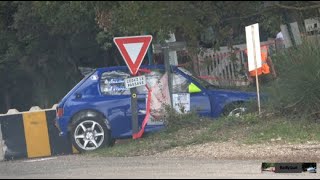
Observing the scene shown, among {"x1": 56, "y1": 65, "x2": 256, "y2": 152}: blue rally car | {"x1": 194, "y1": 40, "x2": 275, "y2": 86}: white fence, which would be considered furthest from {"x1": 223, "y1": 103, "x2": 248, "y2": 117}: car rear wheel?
{"x1": 194, "y1": 40, "x2": 275, "y2": 86}: white fence

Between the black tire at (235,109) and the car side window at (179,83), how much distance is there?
918mm

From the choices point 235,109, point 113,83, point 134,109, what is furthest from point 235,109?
point 113,83

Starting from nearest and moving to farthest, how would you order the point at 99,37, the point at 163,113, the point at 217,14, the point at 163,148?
1. the point at 217,14
2. the point at 163,148
3. the point at 163,113
4. the point at 99,37

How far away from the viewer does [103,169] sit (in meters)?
8.67

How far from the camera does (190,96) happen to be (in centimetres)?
1181

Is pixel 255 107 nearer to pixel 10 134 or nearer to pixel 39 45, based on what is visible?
pixel 10 134

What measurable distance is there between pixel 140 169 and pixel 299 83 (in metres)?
4.14

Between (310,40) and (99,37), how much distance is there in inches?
237

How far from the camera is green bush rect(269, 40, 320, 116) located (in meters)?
11.0

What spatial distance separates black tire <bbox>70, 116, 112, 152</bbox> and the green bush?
3.54 metres

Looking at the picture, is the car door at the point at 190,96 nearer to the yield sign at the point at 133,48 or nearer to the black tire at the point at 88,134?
the yield sign at the point at 133,48

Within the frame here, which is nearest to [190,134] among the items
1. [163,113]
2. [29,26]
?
[163,113]

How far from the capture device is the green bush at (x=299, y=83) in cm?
1098

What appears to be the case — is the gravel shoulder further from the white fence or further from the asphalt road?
the white fence
